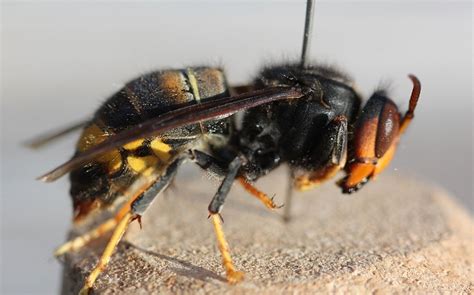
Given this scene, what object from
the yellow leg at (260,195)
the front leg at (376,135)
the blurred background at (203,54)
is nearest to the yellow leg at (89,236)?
the yellow leg at (260,195)

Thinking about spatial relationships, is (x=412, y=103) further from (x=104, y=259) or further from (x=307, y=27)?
(x=104, y=259)

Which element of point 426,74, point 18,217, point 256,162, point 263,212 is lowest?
point 426,74

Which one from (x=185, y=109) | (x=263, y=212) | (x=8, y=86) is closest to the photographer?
(x=185, y=109)

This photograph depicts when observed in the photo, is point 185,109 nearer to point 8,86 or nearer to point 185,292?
point 185,292

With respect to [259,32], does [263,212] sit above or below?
above

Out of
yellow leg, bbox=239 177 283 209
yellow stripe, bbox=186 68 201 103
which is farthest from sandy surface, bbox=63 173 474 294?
yellow stripe, bbox=186 68 201 103

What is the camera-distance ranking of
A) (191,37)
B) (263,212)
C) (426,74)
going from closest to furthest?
(263,212), (426,74), (191,37)

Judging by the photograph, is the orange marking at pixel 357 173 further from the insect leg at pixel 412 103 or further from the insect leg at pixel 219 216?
the insect leg at pixel 219 216

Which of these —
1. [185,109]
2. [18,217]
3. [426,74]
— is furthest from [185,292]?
[426,74]
